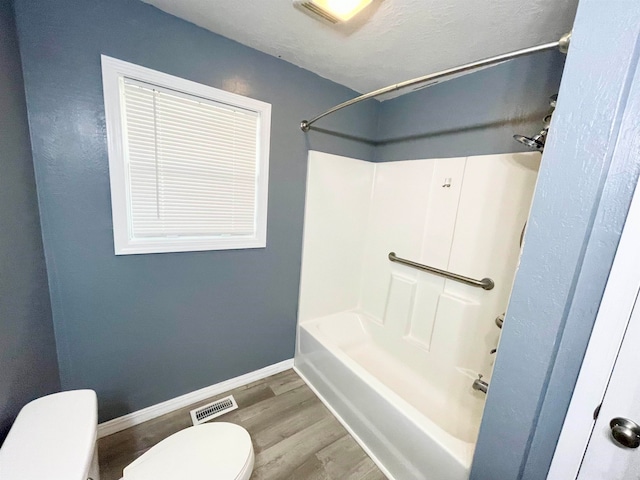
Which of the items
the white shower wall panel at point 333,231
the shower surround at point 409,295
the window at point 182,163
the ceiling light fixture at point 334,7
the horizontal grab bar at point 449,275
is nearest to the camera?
the ceiling light fixture at point 334,7

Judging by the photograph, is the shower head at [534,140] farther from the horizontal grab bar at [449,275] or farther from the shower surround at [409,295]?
the horizontal grab bar at [449,275]

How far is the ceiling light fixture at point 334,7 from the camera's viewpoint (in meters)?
1.03

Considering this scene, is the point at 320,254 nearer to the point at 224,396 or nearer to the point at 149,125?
the point at 224,396

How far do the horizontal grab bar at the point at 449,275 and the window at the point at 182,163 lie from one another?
1.12 meters

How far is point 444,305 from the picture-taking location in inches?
67.5

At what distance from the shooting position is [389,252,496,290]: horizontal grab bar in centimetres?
149

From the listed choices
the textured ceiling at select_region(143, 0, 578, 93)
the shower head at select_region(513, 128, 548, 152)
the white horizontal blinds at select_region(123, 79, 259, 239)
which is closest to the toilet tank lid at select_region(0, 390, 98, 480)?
the white horizontal blinds at select_region(123, 79, 259, 239)

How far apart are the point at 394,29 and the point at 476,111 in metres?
0.77

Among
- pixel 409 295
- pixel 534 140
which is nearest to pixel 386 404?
pixel 409 295

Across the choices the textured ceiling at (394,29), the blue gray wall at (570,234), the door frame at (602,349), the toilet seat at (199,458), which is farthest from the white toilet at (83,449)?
the textured ceiling at (394,29)

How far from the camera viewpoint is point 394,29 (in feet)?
4.01

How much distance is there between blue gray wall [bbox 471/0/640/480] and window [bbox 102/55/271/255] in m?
1.45

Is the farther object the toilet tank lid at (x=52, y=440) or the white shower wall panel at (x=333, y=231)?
the white shower wall panel at (x=333, y=231)

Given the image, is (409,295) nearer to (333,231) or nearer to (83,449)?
(333,231)
